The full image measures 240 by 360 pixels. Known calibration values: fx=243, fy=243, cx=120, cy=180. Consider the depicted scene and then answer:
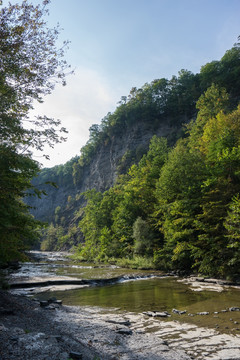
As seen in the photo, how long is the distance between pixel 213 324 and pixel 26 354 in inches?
266

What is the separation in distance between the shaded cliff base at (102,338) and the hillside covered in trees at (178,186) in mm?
11787

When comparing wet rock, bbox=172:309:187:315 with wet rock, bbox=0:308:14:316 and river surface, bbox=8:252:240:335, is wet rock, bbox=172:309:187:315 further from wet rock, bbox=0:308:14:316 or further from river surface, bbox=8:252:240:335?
wet rock, bbox=0:308:14:316

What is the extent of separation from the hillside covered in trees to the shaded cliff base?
464 inches

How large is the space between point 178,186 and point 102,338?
21.7 metres

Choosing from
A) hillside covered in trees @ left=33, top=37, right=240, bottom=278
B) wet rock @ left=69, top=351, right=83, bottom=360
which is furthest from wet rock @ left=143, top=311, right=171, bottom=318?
hillside covered in trees @ left=33, top=37, right=240, bottom=278

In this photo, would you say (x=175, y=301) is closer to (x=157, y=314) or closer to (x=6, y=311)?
(x=157, y=314)

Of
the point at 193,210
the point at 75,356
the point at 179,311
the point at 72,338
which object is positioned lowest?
the point at 179,311

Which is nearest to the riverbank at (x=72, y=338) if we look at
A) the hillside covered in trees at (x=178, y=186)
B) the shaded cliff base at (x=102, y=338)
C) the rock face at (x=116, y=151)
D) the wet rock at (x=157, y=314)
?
the shaded cliff base at (x=102, y=338)

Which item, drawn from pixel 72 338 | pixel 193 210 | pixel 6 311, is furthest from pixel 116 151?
pixel 72 338

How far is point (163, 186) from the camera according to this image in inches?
1155

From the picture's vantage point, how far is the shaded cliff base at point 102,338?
554cm

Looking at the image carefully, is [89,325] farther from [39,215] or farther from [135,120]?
[39,215]

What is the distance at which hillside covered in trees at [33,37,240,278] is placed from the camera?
2153 centimetres

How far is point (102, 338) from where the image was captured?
7379mm
